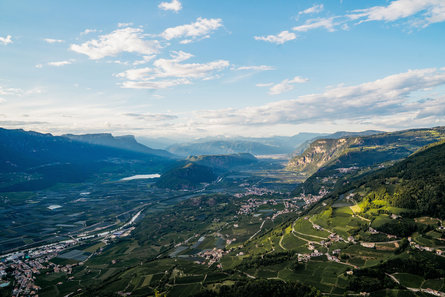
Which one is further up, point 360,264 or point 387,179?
point 387,179

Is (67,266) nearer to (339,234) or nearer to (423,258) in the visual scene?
(339,234)

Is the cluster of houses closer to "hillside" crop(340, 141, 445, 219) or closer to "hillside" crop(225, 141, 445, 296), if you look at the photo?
"hillside" crop(225, 141, 445, 296)

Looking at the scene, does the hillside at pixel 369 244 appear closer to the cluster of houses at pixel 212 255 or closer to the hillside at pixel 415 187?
the hillside at pixel 415 187

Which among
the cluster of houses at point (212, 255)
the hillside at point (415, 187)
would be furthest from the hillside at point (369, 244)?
the cluster of houses at point (212, 255)

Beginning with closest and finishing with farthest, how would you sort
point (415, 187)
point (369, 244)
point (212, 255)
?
point (369, 244), point (212, 255), point (415, 187)

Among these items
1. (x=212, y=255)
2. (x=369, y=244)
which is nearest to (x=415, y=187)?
(x=369, y=244)

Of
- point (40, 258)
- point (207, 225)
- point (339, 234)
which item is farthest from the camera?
point (207, 225)

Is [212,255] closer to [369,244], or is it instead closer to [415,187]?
[369,244]

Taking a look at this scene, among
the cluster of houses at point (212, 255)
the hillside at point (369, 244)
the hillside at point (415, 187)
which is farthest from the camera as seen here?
the cluster of houses at point (212, 255)

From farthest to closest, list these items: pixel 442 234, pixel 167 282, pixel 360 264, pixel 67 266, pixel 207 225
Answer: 1. pixel 207 225
2. pixel 67 266
3. pixel 167 282
4. pixel 442 234
5. pixel 360 264

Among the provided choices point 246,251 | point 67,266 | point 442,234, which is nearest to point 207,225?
point 246,251

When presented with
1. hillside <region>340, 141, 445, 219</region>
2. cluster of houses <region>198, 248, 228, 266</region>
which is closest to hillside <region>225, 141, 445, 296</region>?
hillside <region>340, 141, 445, 219</region>
